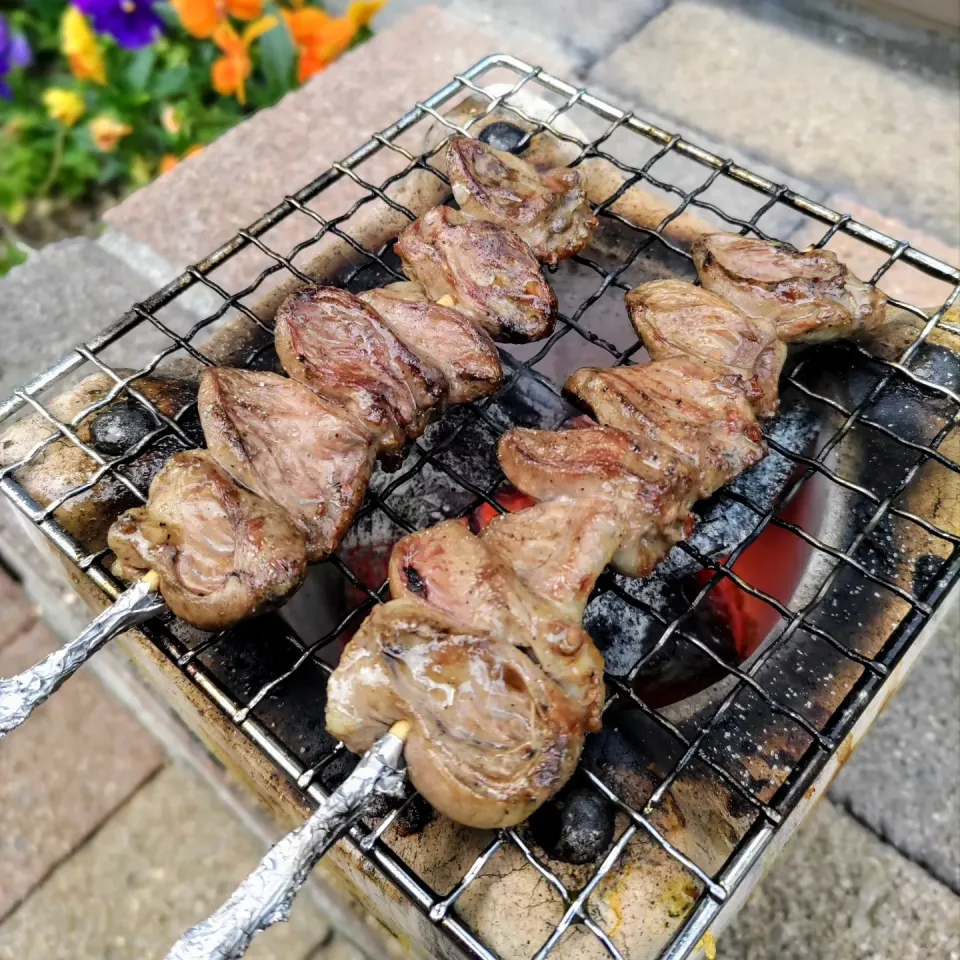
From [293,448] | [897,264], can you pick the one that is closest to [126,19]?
[293,448]

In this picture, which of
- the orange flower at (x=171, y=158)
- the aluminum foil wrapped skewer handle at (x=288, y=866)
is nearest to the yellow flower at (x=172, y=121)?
the orange flower at (x=171, y=158)

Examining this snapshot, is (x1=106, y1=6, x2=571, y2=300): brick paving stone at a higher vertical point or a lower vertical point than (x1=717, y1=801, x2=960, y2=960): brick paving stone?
higher

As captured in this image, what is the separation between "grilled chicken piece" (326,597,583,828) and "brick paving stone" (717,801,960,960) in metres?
1.68

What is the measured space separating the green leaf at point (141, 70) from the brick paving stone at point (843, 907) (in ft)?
15.7

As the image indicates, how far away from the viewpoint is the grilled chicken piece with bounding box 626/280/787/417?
87.9 inches

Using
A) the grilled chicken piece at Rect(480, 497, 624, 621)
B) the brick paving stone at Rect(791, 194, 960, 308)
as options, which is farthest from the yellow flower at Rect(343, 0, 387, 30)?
the grilled chicken piece at Rect(480, 497, 624, 621)

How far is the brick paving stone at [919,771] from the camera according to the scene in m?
2.97

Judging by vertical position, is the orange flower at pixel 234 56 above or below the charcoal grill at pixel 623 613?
above

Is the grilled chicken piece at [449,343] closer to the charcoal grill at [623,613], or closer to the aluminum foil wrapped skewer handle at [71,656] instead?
the charcoal grill at [623,613]

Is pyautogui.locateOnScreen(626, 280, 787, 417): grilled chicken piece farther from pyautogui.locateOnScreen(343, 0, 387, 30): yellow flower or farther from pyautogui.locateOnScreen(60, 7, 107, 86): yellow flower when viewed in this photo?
pyautogui.locateOnScreen(60, 7, 107, 86): yellow flower

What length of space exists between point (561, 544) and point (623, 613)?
65 cm

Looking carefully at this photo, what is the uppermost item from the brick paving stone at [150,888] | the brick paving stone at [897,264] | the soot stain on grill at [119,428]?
the soot stain on grill at [119,428]

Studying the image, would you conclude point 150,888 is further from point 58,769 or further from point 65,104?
point 65,104

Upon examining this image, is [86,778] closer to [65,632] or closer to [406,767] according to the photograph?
[65,632]
